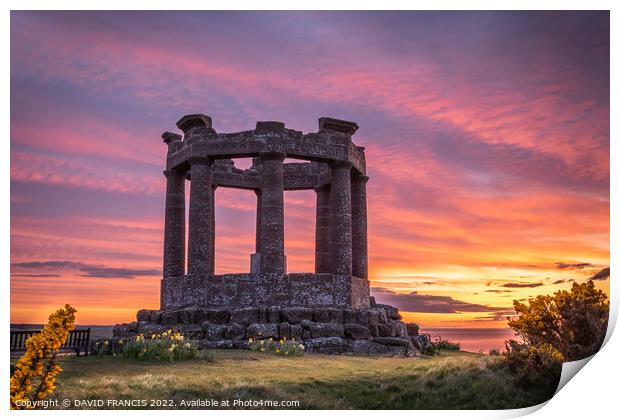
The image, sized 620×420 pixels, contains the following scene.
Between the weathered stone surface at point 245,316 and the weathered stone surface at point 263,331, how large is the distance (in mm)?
494

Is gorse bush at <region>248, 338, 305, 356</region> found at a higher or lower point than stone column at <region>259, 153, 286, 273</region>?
lower

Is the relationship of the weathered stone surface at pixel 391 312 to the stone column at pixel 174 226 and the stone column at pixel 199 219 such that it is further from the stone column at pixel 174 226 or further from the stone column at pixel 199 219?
the stone column at pixel 174 226

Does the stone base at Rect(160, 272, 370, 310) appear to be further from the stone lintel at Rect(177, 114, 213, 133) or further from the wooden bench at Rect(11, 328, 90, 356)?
the stone lintel at Rect(177, 114, 213, 133)

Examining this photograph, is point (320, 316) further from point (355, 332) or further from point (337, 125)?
point (337, 125)

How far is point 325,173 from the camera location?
29750 mm

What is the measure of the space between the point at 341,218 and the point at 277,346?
253 inches

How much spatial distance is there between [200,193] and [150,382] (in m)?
11.5

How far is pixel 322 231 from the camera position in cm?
2959

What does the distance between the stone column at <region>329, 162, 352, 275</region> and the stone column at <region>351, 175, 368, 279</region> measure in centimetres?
210

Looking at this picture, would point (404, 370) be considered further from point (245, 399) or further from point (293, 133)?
point (293, 133)

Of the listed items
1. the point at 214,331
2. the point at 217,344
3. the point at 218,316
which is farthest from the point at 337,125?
the point at 217,344

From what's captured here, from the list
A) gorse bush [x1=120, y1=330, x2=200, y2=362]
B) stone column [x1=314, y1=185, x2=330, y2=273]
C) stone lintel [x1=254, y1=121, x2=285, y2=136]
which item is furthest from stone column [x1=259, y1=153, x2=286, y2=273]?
gorse bush [x1=120, y1=330, x2=200, y2=362]

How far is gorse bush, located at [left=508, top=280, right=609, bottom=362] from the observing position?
14.6 m

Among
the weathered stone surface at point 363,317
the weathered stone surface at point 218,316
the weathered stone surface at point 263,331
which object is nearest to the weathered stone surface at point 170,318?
the weathered stone surface at point 218,316
